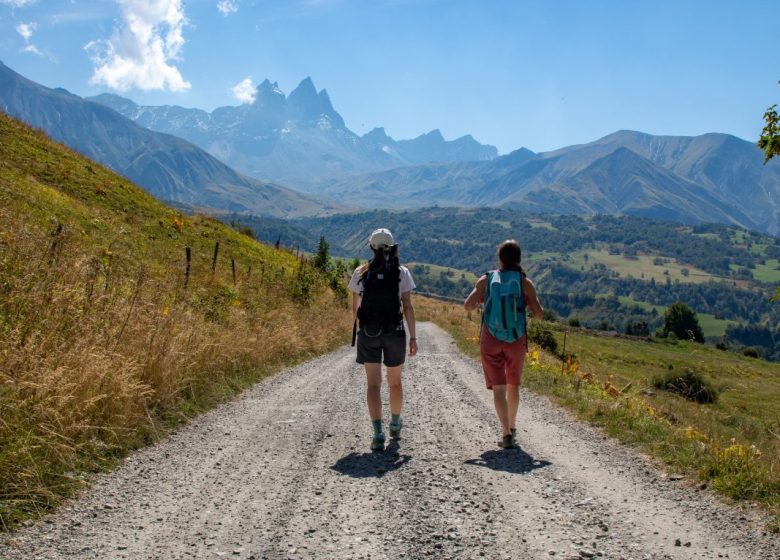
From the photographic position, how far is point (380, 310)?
707 cm

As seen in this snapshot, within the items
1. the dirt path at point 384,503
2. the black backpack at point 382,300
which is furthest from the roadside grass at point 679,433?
the black backpack at point 382,300

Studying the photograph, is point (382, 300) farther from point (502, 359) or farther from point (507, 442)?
point (507, 442)

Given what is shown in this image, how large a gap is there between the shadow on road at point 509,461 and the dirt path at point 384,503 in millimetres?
22

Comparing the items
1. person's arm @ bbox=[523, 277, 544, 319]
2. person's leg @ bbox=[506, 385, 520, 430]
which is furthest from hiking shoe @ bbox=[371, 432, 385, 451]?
person's arm @ bbox=[523, 277, 544, 319]

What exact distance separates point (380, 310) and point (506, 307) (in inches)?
59.9

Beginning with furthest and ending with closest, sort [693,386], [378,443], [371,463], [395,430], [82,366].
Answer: [693,386] < [395,430] < [378,443] < [371,463] < [82,366]

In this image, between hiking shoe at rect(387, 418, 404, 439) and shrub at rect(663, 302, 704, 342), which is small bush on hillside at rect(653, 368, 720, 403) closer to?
hiking shoe at rect(387, 418, 404, 439)

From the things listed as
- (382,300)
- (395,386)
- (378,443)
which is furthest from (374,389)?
(382,300)

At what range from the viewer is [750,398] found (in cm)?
3834

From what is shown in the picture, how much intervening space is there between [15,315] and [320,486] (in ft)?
12.5

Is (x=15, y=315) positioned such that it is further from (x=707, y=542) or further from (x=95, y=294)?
(x=707, y=542)

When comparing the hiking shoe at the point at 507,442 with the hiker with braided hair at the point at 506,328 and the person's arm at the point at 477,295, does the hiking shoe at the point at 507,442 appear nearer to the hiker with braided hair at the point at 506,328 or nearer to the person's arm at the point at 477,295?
the hiker with braided hair at the point at 506,328

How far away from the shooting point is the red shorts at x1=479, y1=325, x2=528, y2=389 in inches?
289

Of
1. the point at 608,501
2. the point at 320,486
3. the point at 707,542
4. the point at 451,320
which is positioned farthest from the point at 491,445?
the point at 451,320
